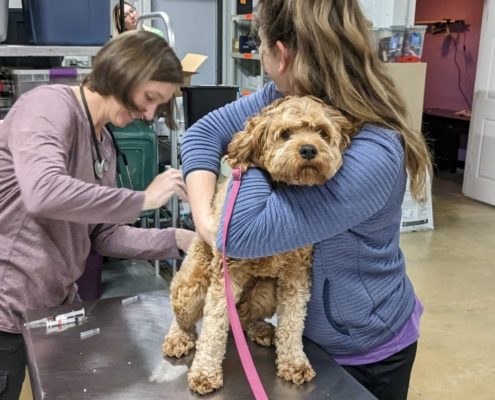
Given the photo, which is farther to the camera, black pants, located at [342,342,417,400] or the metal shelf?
the metal shelf

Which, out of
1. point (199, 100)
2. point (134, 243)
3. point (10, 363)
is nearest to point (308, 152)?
point (134, 243)

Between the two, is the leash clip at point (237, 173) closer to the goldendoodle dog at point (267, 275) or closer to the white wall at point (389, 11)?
the goldendoodle dog at point (267, 275)

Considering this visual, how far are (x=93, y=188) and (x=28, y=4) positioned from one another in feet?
5.63

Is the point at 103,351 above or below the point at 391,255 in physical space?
below

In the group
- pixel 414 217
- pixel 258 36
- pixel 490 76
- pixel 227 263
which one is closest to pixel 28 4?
pixel 258 36

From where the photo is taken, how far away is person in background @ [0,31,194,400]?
1.43 metres

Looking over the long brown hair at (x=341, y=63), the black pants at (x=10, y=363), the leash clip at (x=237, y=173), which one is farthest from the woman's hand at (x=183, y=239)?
the long brown hair at (x=341, y=63)

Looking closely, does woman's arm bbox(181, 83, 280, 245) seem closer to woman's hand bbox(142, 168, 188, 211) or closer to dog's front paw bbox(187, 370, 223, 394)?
woman's hand bbox(142, 168, 188, 211)

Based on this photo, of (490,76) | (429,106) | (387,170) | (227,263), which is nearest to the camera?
(387,170)

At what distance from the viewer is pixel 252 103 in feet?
4.96

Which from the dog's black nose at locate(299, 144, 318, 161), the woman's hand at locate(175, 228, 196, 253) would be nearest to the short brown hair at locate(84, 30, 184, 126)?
the woman's hand at locate(175, 228, 196, 253)

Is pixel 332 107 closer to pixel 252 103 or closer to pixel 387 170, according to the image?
pixel 387 170

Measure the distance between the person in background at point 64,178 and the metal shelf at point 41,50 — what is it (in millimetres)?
1226

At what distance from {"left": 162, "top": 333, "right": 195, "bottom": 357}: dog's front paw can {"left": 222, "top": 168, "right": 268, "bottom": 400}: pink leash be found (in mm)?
200
